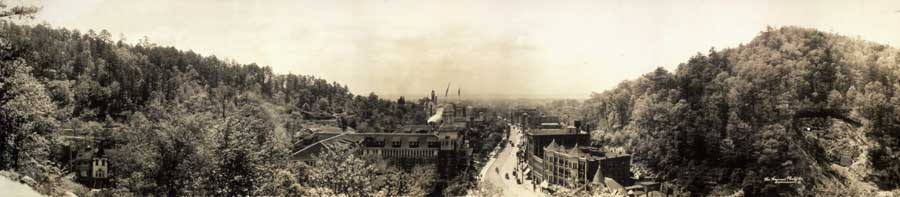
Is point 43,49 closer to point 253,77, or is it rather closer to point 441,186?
point 253,77

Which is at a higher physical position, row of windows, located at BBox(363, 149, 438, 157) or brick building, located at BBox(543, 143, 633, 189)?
row of windows, located at BBox(363, 149, 438, 157)

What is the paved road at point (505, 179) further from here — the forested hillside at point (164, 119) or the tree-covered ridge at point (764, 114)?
the forested hillside at point (164, 119)

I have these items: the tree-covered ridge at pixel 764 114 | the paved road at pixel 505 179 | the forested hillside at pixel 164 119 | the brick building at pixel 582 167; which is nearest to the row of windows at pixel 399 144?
the forested hillside at pixel 164 119

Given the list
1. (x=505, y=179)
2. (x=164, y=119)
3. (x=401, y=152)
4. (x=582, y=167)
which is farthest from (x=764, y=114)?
(x=164, y=119)

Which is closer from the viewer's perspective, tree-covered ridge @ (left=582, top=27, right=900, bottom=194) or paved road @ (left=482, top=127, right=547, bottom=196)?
paved road @ (left=482, top=127, right=547, bottom=196)

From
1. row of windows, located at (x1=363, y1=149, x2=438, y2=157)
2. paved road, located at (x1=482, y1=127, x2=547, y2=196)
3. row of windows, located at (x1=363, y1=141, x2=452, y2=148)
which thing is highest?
row of windows, located at (x1=363, y1=141, x2=452, y2=148)

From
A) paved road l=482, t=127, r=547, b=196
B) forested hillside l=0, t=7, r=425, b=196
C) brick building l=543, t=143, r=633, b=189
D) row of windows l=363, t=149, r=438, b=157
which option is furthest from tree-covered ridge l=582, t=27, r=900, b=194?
forested hillside l=0, t=7, r=425, b=196

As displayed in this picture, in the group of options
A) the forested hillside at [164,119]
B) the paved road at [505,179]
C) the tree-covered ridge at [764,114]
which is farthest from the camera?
the tree-covered ridge at [764,114]

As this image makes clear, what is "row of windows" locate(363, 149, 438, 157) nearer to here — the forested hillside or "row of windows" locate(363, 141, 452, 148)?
"row of windows" locate(363, 141, 452, 148)

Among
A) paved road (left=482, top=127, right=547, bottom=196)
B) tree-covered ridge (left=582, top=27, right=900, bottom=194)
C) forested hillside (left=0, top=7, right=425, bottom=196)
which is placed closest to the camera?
forested hillside (left=0, top=7, right=425, bottom=196)
